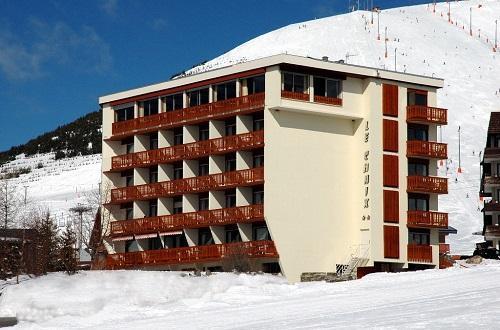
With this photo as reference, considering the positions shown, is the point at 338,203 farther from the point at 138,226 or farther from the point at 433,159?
the point at 138,226

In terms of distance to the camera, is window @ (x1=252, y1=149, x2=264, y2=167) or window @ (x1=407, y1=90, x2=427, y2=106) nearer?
window @ (x1=252, y1=149, x2=264, y2=167)

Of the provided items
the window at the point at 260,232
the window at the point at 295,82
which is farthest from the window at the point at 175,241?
the window at the point at 295,82

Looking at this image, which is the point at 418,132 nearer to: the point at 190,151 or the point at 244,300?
the point at 190,151

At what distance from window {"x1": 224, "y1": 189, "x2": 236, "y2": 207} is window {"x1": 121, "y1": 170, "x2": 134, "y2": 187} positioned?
10.3 m

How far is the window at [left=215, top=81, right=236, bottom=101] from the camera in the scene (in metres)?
76.2

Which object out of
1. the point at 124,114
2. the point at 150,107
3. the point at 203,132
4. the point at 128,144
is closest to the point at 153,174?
the point at 128,144

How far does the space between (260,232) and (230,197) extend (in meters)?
3.91

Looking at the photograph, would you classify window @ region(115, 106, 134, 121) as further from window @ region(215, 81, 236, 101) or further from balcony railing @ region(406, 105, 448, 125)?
balcony railing @ region(406, 105, 448, 125)

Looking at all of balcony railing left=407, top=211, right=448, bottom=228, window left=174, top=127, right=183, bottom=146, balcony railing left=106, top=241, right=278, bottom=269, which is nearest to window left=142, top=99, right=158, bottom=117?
window left=174, top=127, right=183, bottom=146

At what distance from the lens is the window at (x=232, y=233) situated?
75.5 m

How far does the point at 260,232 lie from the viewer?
74062 millimetres

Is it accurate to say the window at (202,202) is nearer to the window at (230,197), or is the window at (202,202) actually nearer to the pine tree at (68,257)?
the window at (230,197)

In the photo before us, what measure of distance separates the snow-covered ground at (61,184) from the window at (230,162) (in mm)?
47889

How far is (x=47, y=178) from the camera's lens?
560 feet
